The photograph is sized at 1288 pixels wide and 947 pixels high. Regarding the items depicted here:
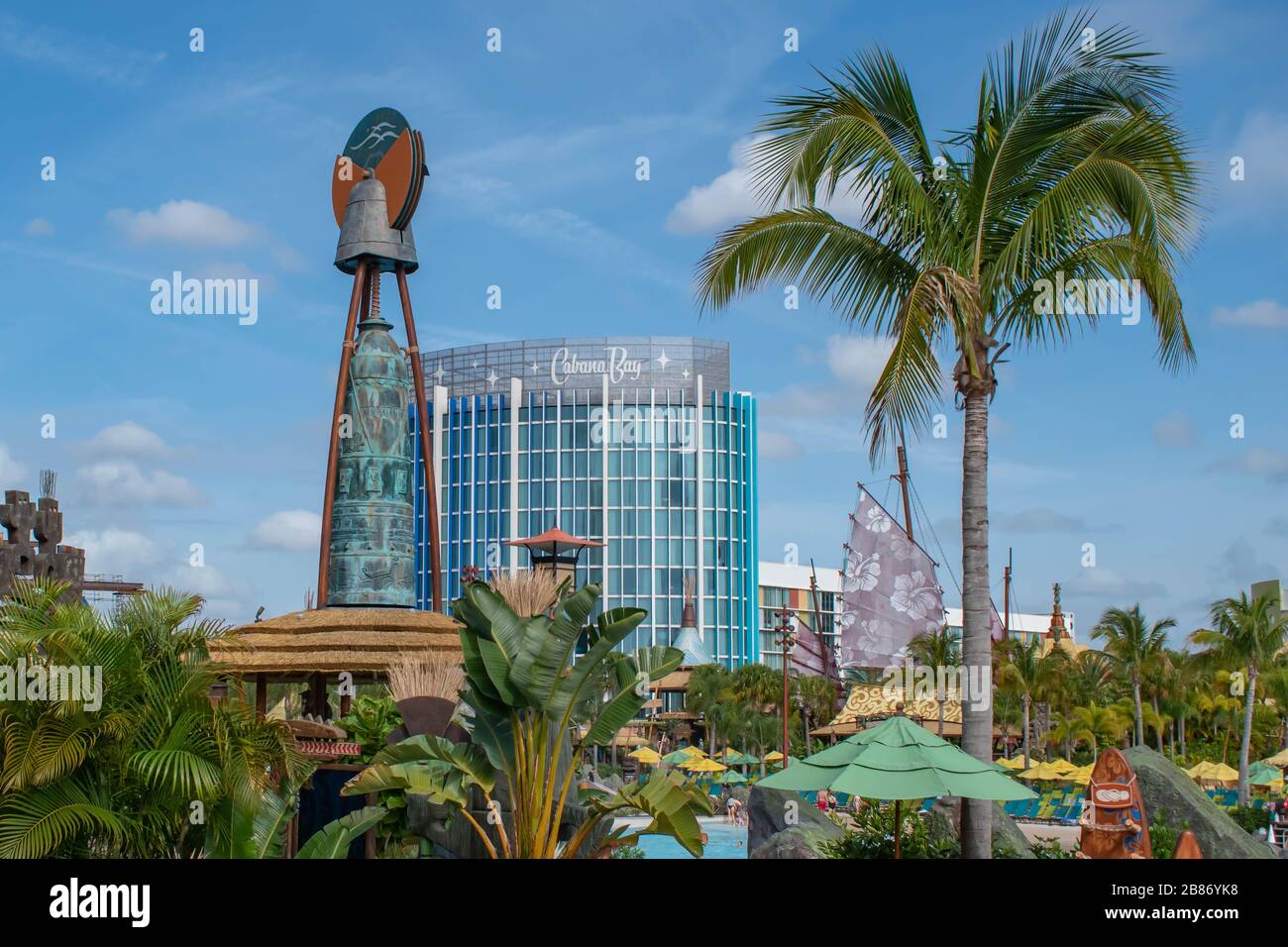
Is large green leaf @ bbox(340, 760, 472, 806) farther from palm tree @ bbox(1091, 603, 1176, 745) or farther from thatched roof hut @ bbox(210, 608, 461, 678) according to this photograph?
palm tree @ bbox(1091, 603, 1176, 745)

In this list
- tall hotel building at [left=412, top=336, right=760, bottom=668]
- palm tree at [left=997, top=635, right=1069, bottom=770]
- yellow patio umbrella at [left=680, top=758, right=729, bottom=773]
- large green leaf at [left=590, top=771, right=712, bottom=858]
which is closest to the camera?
large green leaf at [left=590, top=771, right=712, bottom=858]

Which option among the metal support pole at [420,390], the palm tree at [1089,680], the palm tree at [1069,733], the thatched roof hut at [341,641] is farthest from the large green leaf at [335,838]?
the palm tree at [1069,733]

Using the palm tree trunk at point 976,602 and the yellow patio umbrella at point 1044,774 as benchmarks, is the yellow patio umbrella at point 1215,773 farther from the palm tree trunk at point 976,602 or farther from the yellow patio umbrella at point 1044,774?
the palm tree trunk at point 976,602

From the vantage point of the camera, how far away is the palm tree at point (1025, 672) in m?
55.1

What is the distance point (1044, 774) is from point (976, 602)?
3439 cm

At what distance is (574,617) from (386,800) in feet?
18.3

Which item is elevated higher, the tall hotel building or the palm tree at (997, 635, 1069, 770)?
the tall hotel building

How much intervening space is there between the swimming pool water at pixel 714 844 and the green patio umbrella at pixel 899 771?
20.6 meters

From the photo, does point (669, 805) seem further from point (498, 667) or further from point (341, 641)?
point (341, 641)

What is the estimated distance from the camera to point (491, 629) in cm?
1423

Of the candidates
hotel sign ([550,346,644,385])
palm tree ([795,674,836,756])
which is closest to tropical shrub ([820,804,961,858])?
palm tree ([795,674,836,756])

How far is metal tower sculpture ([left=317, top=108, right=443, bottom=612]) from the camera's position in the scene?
26.0 metres

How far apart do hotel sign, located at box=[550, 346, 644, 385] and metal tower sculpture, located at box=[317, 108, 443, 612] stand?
257ft
